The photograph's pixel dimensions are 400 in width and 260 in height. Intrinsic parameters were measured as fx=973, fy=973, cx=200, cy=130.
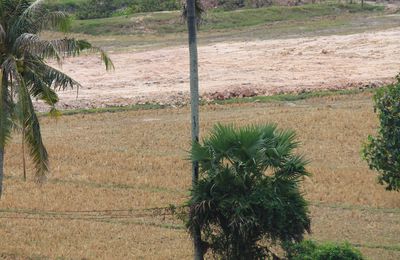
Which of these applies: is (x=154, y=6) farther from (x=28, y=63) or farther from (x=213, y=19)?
(x=28, y=63)

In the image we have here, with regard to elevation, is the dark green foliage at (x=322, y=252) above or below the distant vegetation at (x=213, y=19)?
above

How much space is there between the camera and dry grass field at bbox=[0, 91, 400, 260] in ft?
78.7

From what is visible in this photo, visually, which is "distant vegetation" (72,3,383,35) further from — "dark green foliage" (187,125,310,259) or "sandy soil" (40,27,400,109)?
"dark green foliage" (187,125,310,259)

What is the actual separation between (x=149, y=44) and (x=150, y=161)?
90.7ft

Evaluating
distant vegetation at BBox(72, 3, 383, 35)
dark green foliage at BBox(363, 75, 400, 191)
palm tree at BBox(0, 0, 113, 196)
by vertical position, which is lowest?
distant vegetation at BBox(72, 3, 383, 35)

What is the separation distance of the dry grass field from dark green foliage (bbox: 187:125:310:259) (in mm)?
2648

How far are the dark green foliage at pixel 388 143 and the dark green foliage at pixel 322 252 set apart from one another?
7511mm

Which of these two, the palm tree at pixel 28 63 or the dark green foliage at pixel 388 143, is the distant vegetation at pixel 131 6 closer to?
the dark green foliage at pixel 388 143

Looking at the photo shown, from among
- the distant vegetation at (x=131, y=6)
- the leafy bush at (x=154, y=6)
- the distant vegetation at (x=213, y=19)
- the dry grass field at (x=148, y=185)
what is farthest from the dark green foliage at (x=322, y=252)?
the leafy bush at (x=154, y=6)

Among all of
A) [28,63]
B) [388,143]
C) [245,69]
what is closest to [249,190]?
[28,63]

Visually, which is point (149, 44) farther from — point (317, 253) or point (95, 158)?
point (317, 253)

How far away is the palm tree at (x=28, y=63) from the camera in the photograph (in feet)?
72.3

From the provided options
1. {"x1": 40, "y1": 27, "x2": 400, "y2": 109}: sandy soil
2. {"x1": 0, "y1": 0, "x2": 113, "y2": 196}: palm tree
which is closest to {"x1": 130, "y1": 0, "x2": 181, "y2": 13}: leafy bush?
{"x1": 40, "y1": 27, "x2": 400, "y2": 109}: sandy soil

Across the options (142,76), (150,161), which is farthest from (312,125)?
(142,76)
